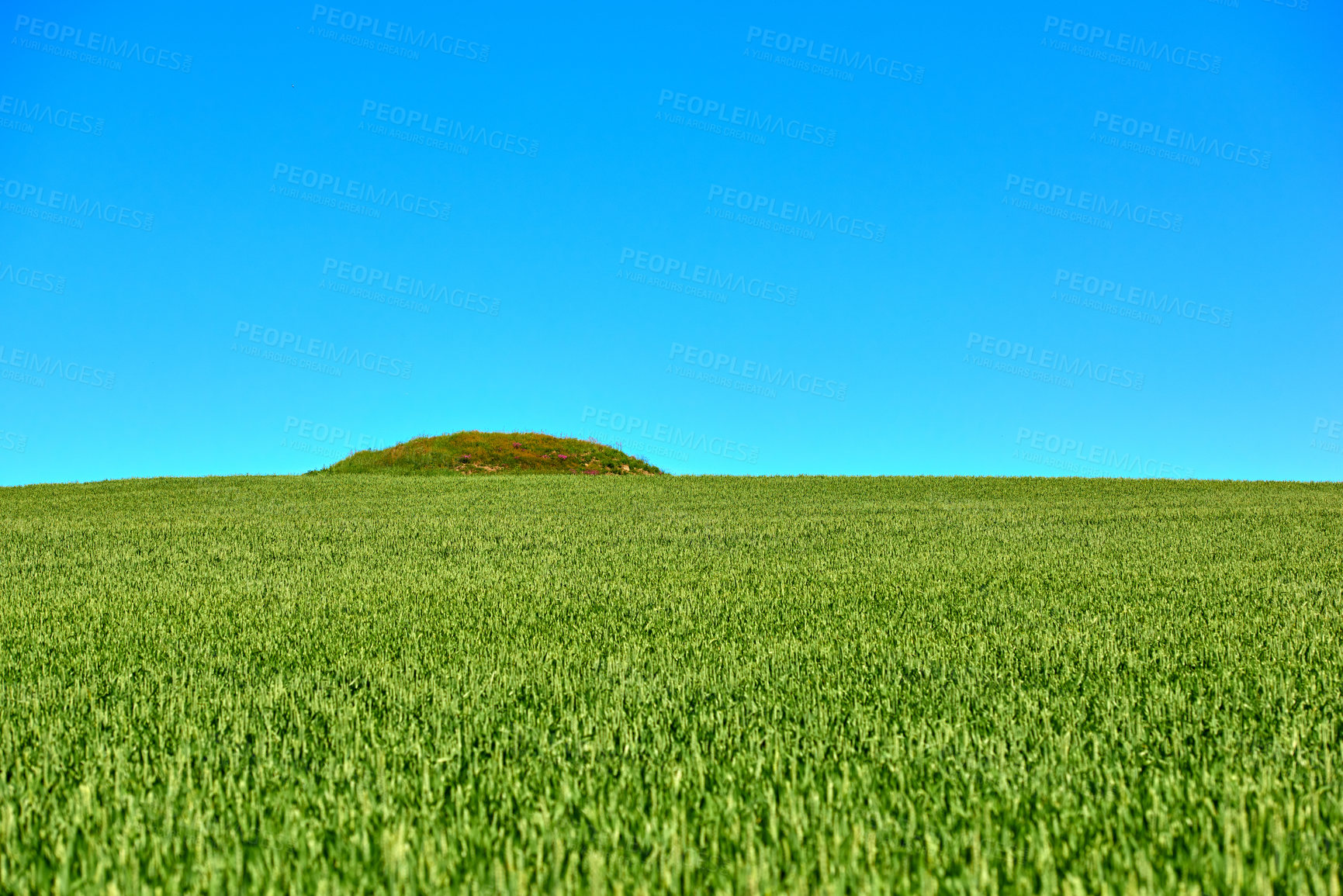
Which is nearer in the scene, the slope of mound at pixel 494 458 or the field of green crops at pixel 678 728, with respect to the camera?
the field of green crops at pixel 678 728

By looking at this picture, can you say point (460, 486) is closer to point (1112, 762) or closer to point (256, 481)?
point (256, 481)

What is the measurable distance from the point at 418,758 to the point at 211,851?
0.89 m

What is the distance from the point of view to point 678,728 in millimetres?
3768

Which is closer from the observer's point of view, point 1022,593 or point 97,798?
point 97,798

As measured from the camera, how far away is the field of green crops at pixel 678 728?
251cm

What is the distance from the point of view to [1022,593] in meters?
7.73

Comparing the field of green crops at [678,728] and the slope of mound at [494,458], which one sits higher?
the slope of mound at [494,458]

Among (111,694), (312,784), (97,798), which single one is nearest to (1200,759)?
(312,784)

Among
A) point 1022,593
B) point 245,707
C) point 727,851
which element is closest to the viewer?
point 727,851

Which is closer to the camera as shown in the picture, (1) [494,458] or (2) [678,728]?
(2) [678,728]

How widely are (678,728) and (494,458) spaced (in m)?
31.8

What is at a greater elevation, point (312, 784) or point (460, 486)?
point (460, 486)

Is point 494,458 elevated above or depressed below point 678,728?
above

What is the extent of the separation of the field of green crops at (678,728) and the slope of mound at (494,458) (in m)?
22.6
